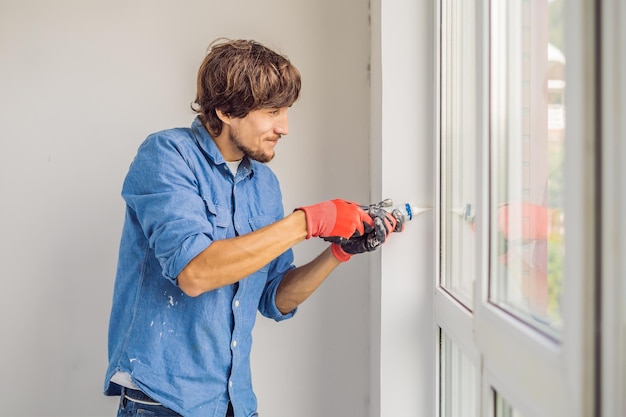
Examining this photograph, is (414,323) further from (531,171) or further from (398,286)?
(531,171)

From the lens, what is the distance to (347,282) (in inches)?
75.3

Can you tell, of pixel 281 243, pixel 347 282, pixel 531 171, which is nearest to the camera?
pixel 531 171

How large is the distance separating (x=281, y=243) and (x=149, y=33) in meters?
1.05

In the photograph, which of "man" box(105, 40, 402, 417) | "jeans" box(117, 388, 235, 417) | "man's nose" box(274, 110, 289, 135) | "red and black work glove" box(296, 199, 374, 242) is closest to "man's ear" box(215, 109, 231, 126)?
"man" box(105, 40, 402, 417)

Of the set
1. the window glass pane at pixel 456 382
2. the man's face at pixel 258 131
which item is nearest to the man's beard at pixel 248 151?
the man's face at pixel 258 131

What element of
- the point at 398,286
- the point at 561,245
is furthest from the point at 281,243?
the point at 561,245

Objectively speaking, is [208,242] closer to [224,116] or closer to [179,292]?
[179,292]

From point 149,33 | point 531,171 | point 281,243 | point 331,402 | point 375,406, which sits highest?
point 149,33

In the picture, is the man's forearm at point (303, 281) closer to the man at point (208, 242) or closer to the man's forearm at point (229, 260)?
the man at point (208, 242)

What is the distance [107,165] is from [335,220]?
984 mm

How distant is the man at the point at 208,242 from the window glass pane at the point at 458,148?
0.53ft

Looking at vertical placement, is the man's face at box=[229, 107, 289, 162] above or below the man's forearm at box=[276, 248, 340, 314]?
above

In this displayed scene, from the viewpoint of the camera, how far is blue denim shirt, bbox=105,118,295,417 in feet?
4.09

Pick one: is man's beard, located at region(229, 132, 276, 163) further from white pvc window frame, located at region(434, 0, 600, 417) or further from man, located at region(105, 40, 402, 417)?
white pvc window frame, located at region(434, 0, 600, 417)
